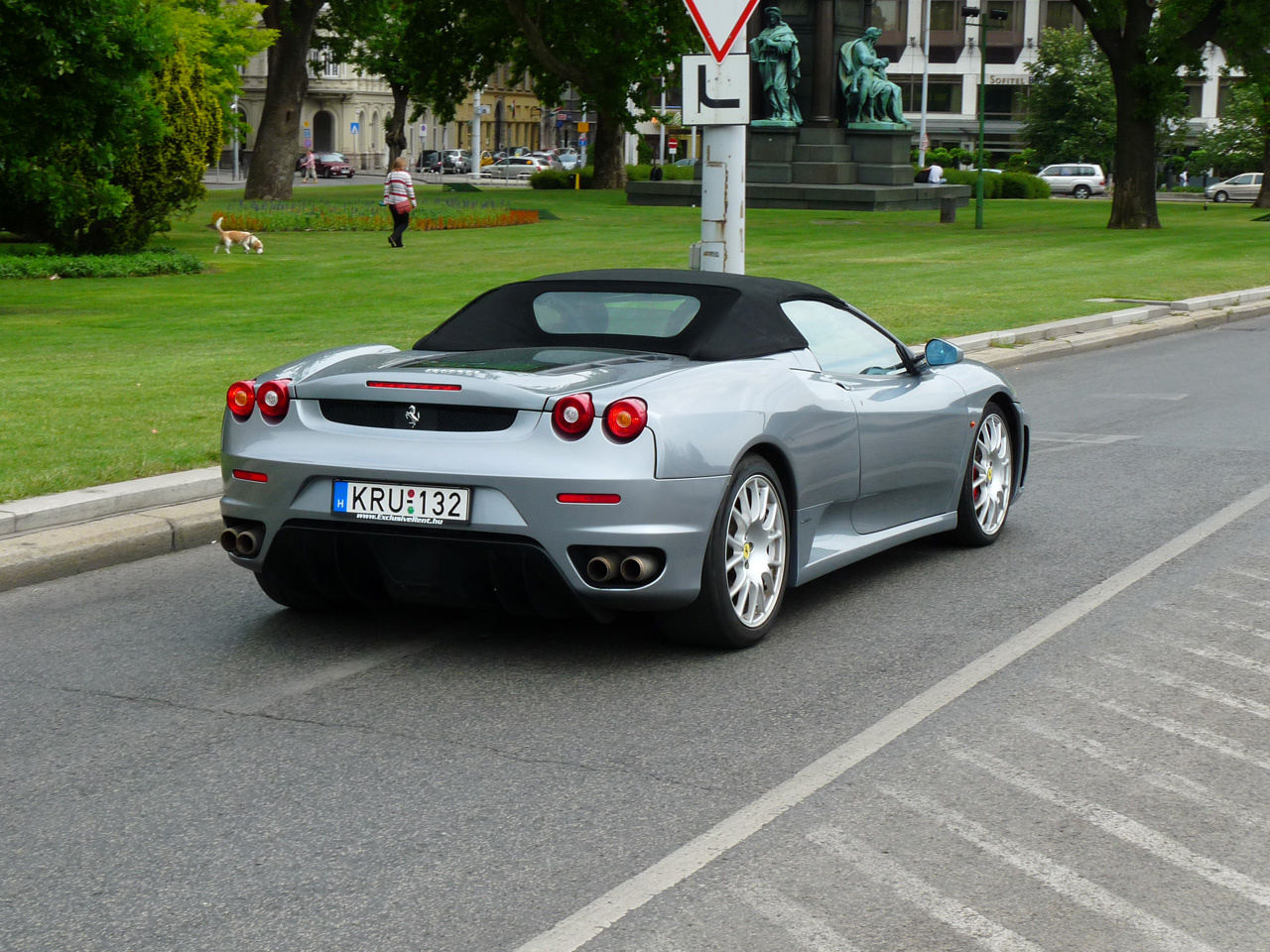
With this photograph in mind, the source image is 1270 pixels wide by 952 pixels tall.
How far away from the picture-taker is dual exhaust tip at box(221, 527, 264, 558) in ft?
19.9

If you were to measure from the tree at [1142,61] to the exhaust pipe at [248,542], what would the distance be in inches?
1396

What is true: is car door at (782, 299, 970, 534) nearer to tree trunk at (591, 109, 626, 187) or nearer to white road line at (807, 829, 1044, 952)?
white road line at (807, 829, 1044, 952)

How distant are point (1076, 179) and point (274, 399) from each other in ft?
252

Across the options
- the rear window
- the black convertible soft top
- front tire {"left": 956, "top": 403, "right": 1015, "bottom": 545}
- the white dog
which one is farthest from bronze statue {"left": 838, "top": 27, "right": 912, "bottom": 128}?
the rear window

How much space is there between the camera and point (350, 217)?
3934 centimetres

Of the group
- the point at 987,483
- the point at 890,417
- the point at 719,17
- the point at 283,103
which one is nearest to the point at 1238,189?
the point at 283,103

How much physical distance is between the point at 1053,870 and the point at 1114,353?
14672mm

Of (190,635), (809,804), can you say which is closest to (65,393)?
(190,635)

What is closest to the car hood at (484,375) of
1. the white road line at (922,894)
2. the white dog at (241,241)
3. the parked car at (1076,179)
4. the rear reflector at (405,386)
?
the rear reflector at (405,386)

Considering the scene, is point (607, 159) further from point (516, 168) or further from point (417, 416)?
point (417, 416)

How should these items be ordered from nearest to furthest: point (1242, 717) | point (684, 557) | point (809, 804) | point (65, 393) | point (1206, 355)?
point (809, 804) < point (1242, 717) < point (684, 557) < point (65, 393) < point (1206, 355)

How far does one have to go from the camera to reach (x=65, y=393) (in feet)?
39.9

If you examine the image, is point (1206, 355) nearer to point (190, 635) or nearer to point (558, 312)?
point (558, 312)

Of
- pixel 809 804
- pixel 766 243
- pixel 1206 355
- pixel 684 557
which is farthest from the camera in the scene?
pixel 766 243
